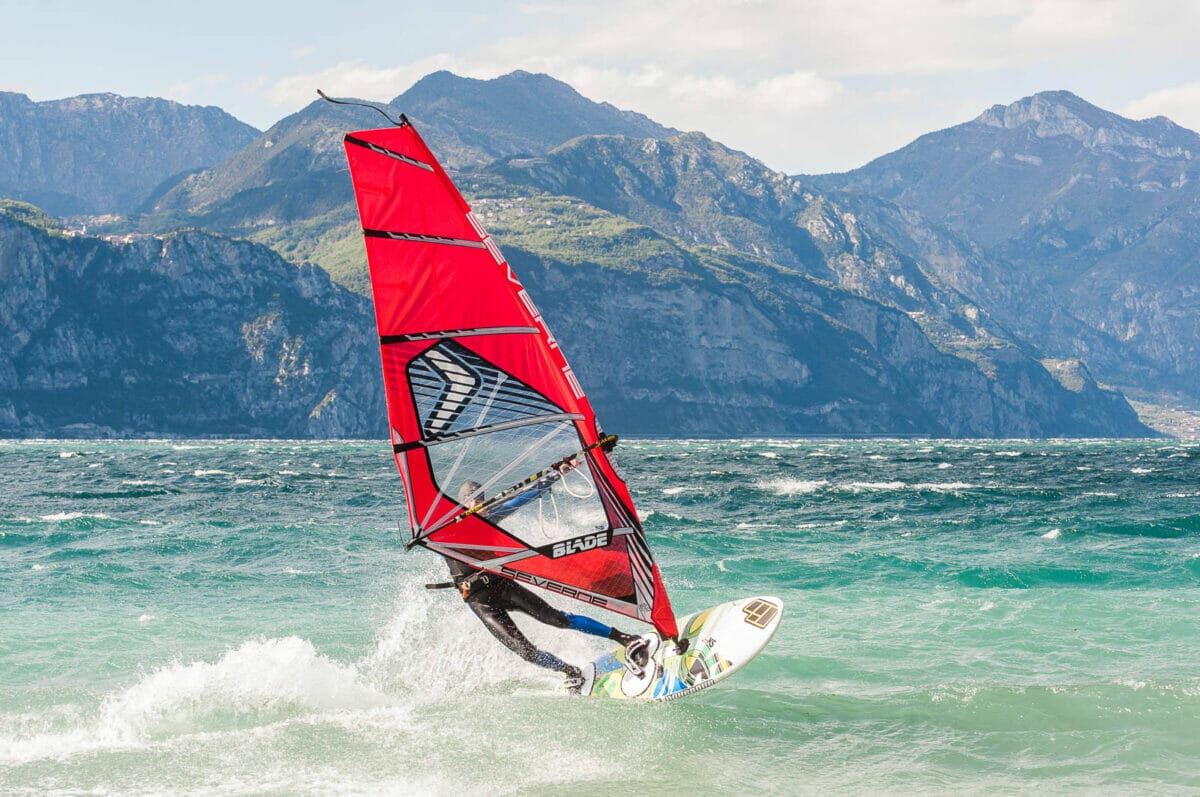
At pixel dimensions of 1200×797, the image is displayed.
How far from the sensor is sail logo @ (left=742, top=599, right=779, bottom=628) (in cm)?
1197

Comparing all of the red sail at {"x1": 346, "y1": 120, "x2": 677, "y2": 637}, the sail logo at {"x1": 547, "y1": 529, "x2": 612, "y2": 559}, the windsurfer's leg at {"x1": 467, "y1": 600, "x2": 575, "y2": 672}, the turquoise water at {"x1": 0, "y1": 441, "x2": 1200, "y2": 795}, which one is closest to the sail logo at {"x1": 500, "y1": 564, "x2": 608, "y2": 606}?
the red sail at {"x1": 346, "y1": 120, "x2": 677, "y2": 637}

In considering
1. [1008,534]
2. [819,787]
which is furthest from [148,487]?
[819,787]

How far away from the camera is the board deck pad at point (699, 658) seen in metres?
11.8

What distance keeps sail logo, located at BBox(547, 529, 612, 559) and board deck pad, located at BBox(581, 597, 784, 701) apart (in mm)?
1255

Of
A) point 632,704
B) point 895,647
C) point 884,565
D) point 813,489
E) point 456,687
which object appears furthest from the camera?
point 813,489

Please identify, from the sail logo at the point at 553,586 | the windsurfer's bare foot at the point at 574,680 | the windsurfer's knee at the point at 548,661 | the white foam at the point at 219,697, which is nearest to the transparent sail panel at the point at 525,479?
the sail logo at the point at 553,586

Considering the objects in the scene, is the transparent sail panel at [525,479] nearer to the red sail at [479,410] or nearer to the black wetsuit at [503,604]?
the red sail at [479,410]

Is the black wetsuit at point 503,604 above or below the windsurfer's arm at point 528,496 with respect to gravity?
below

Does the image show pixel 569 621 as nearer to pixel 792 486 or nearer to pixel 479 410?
pixel 479 410

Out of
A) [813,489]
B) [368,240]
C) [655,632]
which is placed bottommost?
[813,489]

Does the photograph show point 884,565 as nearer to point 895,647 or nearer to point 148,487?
point 895,647

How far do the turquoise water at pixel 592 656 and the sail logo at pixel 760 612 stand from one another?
98cm

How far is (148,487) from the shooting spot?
46875 millimetres

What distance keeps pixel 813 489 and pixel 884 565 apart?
74.0 feet
